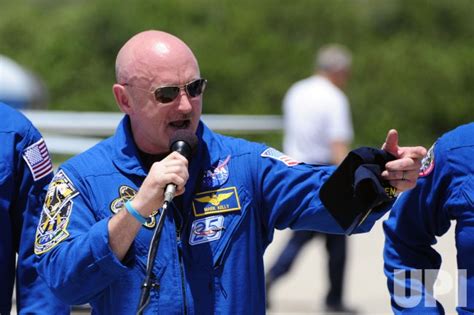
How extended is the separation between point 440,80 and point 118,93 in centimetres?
1819

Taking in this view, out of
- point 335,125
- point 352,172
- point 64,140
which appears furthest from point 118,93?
point 64,140

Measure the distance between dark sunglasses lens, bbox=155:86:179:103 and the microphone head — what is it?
12 cm

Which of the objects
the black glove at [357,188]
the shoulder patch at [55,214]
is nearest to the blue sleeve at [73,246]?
the shoulder patch at [55,214]

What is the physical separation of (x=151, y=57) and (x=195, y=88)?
17 centimetres

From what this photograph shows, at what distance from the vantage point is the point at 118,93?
3.24 m

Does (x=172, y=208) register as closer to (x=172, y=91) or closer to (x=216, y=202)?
(x=216, y=202)

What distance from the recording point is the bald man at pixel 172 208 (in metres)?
2.93

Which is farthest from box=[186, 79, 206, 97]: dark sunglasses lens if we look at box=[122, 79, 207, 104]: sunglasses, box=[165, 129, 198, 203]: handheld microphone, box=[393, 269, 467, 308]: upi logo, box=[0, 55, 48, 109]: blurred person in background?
box=[0, 55, 48, 109]: blurred person in background

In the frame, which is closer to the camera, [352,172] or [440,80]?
[352,172]

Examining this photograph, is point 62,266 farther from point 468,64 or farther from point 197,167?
point 468,64

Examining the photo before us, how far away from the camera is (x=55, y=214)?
306cm

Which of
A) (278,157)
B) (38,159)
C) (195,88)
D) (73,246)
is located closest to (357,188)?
(278,157)

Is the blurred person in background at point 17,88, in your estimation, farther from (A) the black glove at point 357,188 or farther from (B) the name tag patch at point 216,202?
(A) the black glove at point 357,188

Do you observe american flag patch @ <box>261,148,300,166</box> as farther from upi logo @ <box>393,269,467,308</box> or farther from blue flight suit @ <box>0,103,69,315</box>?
blue flight suit @ <box>0,103,69,315</box>
